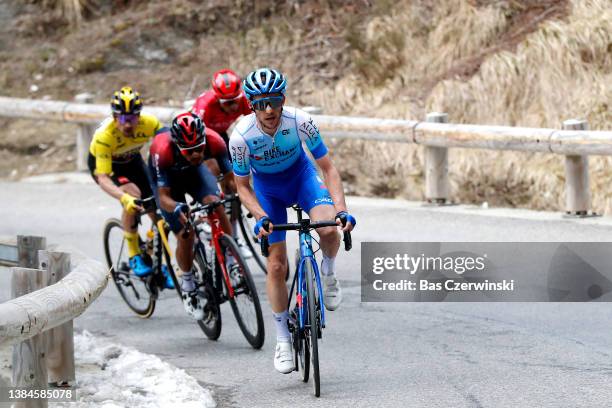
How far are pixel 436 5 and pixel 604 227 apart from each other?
6971 millimetres

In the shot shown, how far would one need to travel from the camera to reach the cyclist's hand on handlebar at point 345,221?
23.2ft

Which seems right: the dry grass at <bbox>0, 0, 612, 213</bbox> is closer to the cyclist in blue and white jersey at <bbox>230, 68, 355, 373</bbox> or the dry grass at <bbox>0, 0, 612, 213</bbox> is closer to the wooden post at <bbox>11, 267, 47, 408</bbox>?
the cyclist in blue and white jersey at <bbox>230, 68, 355, 373</bbox>

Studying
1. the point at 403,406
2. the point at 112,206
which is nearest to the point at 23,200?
the point at 112,206

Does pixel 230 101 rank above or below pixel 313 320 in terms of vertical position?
above

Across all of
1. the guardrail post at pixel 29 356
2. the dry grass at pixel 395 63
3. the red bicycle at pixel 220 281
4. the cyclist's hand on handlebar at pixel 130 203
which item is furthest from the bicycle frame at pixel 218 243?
the dry grass at pixel 395 63

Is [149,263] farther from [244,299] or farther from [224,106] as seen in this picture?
[244,299]

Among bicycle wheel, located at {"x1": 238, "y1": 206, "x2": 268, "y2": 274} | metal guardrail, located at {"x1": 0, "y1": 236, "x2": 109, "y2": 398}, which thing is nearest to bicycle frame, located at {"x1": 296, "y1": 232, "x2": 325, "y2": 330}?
metal guardrail, located at {"x1": 0, "y1": 236, "x2": 109, "y2": 398}

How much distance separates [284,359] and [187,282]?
199 cm

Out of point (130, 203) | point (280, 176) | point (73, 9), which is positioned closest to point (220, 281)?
point (130, 203)

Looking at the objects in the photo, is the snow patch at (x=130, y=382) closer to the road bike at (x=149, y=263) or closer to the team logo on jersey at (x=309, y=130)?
the road bike at (x=149, y=263)

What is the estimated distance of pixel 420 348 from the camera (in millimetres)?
8445

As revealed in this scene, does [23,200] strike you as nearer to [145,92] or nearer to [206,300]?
[145,92]

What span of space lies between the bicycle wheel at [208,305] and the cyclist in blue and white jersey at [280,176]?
113 centimetres
